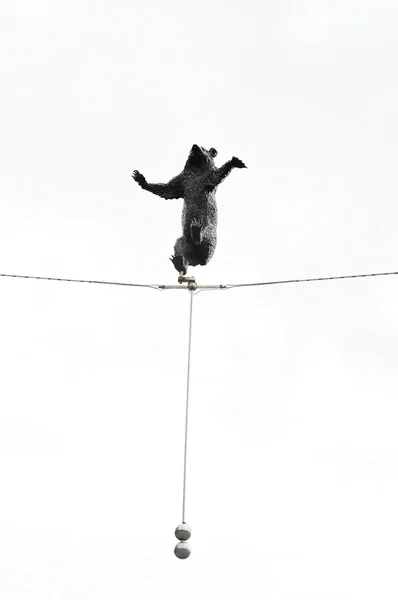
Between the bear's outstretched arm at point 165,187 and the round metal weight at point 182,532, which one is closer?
the round metal weight at point 182,532

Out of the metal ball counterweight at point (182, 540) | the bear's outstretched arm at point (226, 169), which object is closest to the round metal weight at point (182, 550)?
the metal ball counterweight at point (182, 540)

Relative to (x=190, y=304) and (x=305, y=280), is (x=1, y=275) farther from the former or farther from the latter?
(x=305, y=280)

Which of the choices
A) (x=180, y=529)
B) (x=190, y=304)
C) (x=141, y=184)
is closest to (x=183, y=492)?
(x=180, y=529)

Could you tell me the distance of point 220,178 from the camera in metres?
17.8

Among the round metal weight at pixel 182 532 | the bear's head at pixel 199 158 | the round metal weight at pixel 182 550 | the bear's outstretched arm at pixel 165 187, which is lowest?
the round metal weight at pixel 182 550

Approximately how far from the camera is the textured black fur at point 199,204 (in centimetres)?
1761

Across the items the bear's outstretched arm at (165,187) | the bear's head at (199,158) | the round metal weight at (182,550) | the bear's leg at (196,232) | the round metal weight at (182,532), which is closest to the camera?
the round metal weight at (182,550)

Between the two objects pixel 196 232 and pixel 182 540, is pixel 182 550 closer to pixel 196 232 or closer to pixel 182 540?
pixel 182 540

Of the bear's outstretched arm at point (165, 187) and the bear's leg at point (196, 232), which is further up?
the bear's outstretched arm at point (165, 187)

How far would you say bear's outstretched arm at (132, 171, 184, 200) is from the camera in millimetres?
18109

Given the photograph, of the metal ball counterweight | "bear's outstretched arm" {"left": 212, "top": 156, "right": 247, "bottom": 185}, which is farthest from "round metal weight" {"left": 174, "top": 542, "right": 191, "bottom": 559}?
"bear's outstretched arm" {"left": 212, "top": 156, "right": 247, "bottom": 185}

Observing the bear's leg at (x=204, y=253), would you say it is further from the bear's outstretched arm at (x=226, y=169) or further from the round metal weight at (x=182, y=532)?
the round metal weight at (x=182, y=532)

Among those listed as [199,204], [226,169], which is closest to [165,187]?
[199,204]

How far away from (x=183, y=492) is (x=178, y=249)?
161 inches
